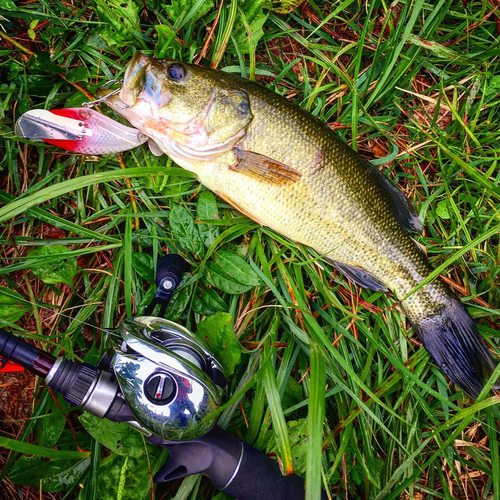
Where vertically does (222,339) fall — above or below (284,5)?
below

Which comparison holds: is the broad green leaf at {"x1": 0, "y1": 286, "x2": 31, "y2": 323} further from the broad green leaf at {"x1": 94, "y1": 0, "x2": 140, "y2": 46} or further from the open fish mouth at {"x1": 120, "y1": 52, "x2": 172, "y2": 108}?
the broad green leaf at {"x1": 94, "y1": 0, "x2": 140, "y2": 46}

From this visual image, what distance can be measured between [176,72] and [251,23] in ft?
2.66

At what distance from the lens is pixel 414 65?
2.99 metres

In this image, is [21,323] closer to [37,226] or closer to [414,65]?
[37,226]

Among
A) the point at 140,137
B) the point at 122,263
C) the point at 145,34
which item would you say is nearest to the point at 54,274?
the point at 122,263

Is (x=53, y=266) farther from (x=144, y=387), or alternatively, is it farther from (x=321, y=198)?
(x=321, y=198)

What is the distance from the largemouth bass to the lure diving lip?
20 cm

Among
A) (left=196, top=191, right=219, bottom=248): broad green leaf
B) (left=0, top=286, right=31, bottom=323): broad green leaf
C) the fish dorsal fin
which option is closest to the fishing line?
(left=196, top=191, right=219, bottom=248): broad green leaf

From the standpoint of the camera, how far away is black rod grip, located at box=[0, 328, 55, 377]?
6.15 ft

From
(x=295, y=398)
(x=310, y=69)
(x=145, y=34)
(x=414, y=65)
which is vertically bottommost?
(x=295, y=398)

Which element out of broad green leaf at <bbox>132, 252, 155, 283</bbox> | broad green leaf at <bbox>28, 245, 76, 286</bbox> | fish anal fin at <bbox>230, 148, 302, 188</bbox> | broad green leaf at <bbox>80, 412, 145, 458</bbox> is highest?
fish anal fin at <bbox>230, 148, 302, 188</bbox>

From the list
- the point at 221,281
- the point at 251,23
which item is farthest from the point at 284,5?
the point at 221,281

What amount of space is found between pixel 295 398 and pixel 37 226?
2.21 metres

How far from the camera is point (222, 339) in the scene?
249 cm
